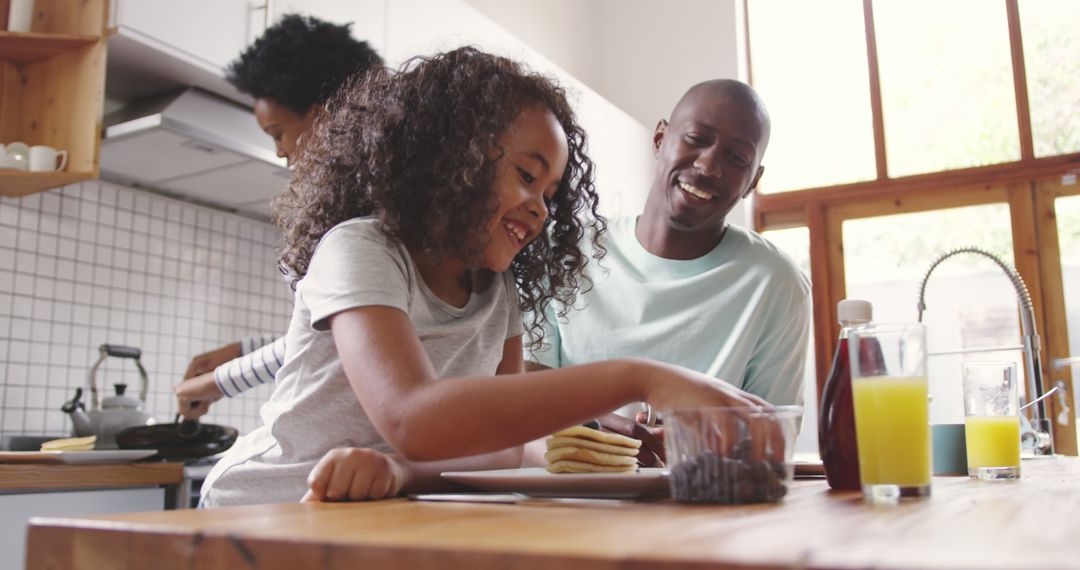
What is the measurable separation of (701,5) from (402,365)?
3969mm

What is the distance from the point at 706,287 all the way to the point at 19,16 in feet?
5.64

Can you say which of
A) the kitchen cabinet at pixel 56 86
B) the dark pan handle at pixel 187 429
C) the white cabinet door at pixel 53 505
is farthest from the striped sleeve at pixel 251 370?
the kitchen cabinet at pixel 56 86

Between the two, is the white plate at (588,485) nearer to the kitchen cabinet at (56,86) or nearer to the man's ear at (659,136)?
the man's ear at (659,136)

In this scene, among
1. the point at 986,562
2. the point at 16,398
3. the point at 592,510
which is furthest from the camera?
the point at 16,398

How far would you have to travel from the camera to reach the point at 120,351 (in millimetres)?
2342

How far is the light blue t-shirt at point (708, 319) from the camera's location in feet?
5.68

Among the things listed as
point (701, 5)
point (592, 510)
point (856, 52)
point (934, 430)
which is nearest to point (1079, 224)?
point (856, 52)

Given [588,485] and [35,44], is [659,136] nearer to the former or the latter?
[588,485]

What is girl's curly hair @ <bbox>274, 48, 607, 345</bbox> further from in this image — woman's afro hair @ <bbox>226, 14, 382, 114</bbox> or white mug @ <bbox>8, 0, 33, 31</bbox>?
white mug @ <bbox>8, 0, 33, 31</bbox>

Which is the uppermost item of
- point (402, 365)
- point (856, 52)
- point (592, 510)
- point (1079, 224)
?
point (856, 52)

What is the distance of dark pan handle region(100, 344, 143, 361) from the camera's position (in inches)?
91.4

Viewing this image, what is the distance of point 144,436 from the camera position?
2037 millimetres

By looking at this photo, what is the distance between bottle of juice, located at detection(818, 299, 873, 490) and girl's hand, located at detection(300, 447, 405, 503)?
415 mm

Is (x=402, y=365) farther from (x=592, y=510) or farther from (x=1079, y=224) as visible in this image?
(x=1079, y=224)
